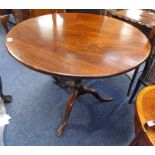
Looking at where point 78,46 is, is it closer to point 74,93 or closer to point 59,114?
point 74,93

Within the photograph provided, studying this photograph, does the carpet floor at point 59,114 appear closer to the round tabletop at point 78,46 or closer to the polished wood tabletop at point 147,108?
the polished wood tabletop at point 147,108

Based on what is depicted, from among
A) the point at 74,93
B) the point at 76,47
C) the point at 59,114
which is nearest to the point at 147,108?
the point at 76,47

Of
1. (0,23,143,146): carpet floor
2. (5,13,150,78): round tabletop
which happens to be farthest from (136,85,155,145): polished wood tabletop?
(0,23,143,146): carpet floor

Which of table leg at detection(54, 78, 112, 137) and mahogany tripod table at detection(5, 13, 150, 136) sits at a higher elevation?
mahogany tripod table at detection(5, 13, 150, 136)

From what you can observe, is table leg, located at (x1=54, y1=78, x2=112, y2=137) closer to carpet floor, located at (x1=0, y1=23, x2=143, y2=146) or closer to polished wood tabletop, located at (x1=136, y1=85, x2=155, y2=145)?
carpet floor, located at (x1=0, y1=23, x2=143, y2=146)

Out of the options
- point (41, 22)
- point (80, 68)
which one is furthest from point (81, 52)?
point (41, 22)

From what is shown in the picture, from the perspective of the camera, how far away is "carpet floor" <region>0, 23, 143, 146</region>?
1.32 meters

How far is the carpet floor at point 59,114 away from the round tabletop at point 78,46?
69 centimetres

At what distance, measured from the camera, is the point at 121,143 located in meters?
1.31

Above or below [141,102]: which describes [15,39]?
above

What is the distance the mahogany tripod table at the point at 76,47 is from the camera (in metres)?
0.84
